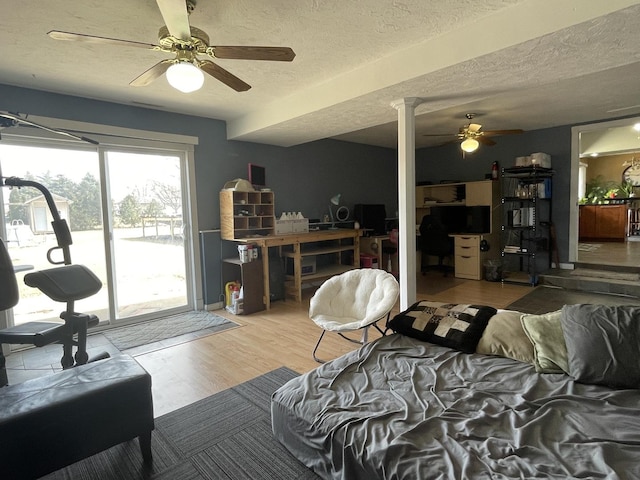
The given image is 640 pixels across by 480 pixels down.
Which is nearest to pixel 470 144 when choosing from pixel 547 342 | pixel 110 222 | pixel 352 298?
pixel 352 298

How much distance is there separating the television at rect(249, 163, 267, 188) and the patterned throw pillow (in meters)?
2.96

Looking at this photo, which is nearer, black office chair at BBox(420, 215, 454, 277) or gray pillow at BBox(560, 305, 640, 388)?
gray pillow at BBox(560, 305, 640, 388)

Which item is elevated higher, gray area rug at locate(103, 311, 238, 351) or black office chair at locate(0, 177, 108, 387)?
black office chair at locate(0, 177, 108, 387)

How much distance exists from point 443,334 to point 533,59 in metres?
1.92

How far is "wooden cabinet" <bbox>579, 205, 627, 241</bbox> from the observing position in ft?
27.2

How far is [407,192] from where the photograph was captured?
3.32 m

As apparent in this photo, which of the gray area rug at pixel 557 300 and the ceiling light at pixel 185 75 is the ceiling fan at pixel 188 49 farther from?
the gray area rug at pixel 557 300

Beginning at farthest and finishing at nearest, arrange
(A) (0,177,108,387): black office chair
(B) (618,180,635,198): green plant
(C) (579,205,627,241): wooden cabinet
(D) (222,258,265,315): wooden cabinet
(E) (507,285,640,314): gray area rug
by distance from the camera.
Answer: (B) (618,180,635,198): green plant < (C) (579,205,627,241): wooden cabinet < (D) (222,258,265,315): wooden cabinet < (E) (507,285,640,314): gray area rug < (A) (0,177,108,387): black office chair

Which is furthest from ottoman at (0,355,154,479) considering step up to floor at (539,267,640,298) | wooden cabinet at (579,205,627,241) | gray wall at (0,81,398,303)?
wooden cabinet at (579,205,627,241)

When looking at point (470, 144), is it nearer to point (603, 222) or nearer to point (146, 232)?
point (146, 232)

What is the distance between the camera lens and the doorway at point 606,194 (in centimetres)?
548

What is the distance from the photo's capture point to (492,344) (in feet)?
7.35

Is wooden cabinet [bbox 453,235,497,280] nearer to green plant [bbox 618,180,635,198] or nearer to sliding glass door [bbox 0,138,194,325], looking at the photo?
sliding glass door [bbox 0,138,194,325]

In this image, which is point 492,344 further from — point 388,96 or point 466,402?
point 388,96
